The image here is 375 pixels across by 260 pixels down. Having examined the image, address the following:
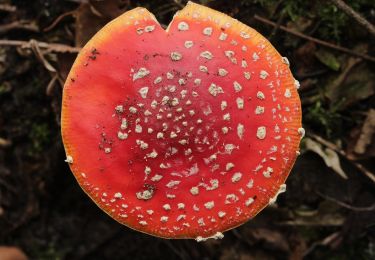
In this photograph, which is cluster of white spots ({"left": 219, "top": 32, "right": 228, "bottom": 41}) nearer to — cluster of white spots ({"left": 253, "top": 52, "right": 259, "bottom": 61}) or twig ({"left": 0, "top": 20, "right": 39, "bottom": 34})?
cluster of white spots ({"left": 253, "top": 52, "right": 259, "bottom": 61})

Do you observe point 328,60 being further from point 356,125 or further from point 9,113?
point 9,113

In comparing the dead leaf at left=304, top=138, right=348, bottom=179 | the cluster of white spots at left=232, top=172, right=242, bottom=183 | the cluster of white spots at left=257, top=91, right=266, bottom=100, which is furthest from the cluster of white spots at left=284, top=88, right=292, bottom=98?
the dead leaf at left=304, top=138, right=348, bottom=179

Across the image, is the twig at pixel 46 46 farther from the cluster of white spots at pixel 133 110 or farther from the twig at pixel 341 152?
the twig at pixel 341 152

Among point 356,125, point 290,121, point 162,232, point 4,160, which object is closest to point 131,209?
point 162,232

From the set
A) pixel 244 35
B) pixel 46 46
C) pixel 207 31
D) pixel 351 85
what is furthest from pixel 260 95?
pixel 46 46

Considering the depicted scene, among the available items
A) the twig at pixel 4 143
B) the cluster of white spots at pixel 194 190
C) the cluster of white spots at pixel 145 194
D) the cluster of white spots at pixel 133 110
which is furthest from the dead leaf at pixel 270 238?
the twig at pixel 4 143

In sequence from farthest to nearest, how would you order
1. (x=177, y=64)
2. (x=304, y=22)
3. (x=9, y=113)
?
(x=9, y=113) < (x=304, y=22) < (x=177, y=64)

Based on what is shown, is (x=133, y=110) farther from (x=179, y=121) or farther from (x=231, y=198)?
(x=231, y=198)

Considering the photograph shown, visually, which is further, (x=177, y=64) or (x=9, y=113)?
(x=9, y=113)
